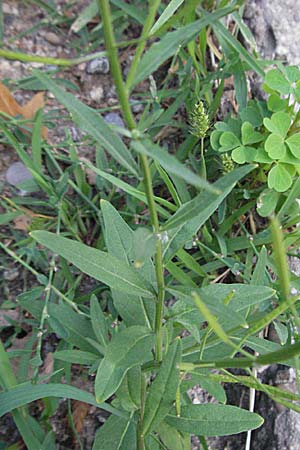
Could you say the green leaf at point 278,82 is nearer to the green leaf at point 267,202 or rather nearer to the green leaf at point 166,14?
the green leaf at point 267,202

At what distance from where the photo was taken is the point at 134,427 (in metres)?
1.37

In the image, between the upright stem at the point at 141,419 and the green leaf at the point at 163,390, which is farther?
the upright stem at the point at 141,419

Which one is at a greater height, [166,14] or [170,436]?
[166,14]

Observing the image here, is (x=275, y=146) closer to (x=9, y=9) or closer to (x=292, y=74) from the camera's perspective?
(x=292, y=74)

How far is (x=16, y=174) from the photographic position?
2.02 m

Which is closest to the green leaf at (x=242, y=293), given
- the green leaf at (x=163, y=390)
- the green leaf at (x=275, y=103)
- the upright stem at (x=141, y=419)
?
the green leaf at (x=163, y=390)

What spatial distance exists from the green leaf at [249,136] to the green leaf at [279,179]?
114mm

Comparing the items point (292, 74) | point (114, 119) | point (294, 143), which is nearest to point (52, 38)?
point (114, 119)

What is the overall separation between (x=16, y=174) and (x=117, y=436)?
106 cm

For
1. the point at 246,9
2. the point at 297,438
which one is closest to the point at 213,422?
the point at 297,438

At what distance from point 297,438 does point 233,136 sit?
0.95 metres

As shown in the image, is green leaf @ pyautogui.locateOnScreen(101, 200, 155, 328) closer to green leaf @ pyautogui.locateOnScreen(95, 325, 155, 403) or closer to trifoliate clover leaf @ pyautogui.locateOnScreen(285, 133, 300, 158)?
green leaf @ pyautogui.locateOnScreen(95, 325, 155, 403)

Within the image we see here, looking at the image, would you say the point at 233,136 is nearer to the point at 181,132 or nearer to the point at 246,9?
the point at 181,132

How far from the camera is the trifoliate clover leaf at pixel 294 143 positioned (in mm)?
1666
